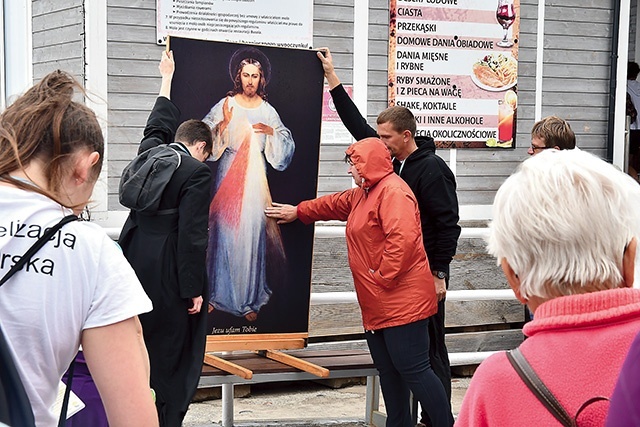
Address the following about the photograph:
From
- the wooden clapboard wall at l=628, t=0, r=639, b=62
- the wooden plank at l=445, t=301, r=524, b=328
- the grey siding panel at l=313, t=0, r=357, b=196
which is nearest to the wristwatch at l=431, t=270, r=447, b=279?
the grey siding panel at l=313, t=0, r=357, b=196

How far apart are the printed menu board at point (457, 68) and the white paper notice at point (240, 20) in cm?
78

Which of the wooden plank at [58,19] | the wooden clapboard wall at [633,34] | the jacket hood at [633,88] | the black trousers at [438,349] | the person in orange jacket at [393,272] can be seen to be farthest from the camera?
the wooden clapboard wall at [633,34]

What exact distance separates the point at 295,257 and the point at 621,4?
453 cm

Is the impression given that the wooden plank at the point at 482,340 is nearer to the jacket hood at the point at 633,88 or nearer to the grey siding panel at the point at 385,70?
the grey siding panel at the point at 385,70

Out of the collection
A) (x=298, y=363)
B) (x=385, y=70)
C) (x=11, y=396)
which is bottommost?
(x=298, y=363)

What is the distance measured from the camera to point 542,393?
61.4 inches

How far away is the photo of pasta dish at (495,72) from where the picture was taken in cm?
771

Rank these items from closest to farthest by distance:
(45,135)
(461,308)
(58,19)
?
(45,135), (58,19), (461,308)

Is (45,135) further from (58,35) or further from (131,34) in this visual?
(58,35)

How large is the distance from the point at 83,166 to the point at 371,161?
3015mm

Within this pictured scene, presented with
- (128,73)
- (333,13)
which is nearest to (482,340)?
(333,13)

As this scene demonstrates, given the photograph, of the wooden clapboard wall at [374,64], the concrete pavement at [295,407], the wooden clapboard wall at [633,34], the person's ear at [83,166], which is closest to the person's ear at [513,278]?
the person's ear at [83,166]

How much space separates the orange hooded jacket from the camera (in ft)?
15.2

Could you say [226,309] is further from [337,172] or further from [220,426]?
[337,172]
